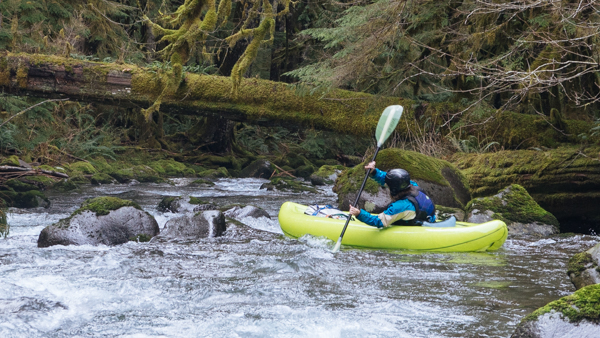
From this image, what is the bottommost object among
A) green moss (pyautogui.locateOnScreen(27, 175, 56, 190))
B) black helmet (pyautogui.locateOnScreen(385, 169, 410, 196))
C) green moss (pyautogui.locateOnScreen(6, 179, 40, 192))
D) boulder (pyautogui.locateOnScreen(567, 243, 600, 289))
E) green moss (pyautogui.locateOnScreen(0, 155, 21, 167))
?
green moss (pyautogui.locateOnScreen(27, 175, 56, 190))

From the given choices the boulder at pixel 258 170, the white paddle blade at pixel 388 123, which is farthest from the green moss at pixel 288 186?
the white paddle blade at pixel 388 123

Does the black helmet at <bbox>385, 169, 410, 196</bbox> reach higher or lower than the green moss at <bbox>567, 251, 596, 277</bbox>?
lower

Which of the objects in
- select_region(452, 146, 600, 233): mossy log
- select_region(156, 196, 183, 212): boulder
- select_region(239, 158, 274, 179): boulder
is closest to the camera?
select_region(452, 146, 600, 233): mossy log

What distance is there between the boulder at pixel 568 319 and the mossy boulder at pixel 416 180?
194 inches

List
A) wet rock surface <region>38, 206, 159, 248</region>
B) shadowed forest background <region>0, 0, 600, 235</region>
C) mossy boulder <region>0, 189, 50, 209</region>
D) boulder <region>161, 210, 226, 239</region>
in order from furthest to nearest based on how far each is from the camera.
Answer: mossy boulder <region>0, 189, 50, 209</region> < shadowed forest background <region>0, 0, 600, 235</region> < boulder <region>161, 210, 226, 239</region> < wet rock surface <region>38, 206, 159, 248</region>

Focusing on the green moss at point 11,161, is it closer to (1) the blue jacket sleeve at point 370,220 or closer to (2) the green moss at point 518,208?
(1) the blue jacket sleeve at point 370,220

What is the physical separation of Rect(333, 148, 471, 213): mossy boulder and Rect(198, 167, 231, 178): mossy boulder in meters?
6.42

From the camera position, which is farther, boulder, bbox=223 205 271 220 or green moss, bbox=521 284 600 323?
boulder, bbox=223 205 271 220

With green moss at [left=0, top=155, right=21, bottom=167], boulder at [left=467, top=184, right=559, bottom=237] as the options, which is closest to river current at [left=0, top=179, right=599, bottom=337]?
boulder at [left=467, top=184, right=559, bottom=237]

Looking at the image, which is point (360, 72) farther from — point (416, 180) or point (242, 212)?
point (242, 212)

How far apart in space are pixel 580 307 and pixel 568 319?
9cm

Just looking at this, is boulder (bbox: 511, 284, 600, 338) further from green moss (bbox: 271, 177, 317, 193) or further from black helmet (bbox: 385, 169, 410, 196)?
green moss (bbox: 271, 177, 317, 193)

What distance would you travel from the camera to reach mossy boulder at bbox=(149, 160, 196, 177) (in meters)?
14.1

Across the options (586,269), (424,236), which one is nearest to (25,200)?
(424,236)
